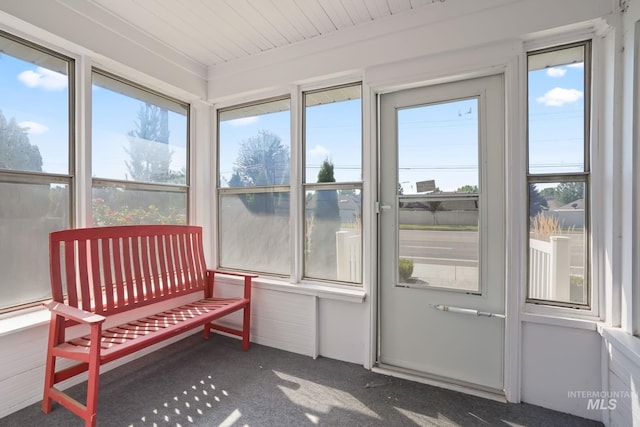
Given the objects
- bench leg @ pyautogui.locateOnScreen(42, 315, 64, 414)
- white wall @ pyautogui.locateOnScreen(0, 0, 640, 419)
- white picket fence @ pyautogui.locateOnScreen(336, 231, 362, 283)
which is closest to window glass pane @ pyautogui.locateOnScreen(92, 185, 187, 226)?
bench leg @ pyautogui.locateOnScreen(42, 315, 64, 414)

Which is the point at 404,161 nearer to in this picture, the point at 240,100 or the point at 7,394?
the point at 240,100

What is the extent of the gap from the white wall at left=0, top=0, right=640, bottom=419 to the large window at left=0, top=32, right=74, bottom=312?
0.20 metres

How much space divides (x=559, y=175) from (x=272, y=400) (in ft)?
8.15

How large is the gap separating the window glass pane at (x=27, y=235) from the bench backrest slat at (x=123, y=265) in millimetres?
137

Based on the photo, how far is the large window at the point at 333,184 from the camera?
269 cm

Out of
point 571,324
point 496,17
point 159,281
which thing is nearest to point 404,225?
point 571,324

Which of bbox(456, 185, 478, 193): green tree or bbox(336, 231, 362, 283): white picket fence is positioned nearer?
bbox(456, 185, 478, 193): green tree

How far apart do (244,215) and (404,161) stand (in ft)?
5.66

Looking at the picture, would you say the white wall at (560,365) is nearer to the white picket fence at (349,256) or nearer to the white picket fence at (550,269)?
the white picket fence at (550,269)

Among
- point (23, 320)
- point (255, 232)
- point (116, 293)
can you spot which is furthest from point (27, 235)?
point (255, 232)

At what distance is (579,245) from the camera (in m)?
2.03

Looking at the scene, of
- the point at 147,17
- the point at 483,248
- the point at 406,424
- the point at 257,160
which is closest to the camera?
the point at 406,424

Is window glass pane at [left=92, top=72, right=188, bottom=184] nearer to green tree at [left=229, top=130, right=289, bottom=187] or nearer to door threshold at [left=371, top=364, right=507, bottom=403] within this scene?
green tree at [left=229, top=130, right=289, bottom=187]

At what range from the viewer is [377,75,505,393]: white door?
2174 mm
